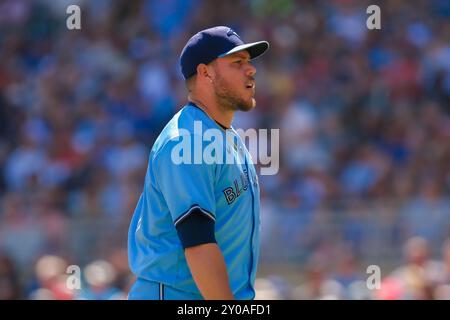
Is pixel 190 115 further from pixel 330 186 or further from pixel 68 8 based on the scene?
pixel 68 8

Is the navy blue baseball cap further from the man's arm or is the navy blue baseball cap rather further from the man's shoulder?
the man's arm

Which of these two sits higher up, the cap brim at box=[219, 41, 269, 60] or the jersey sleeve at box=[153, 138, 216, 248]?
the cap brim at box=[219, 41, 269, 60]

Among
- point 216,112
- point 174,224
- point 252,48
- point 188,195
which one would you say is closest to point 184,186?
point 188,195

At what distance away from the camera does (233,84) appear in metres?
3.95

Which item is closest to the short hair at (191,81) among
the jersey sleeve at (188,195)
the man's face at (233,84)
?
the man's face at (233,84)

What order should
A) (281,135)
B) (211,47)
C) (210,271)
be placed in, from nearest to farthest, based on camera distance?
(210,271) < (211,47) < (281,135)

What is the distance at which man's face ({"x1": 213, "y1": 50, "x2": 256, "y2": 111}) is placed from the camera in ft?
12.9

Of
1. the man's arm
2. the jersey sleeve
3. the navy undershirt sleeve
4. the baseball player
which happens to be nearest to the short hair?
the baseball player

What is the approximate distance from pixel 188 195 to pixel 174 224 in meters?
0.13

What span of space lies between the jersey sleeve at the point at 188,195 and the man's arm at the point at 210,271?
0.11ft

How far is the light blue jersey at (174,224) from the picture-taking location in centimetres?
367

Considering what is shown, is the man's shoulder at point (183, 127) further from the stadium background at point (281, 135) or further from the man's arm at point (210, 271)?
the stadium background at point (281, 135)

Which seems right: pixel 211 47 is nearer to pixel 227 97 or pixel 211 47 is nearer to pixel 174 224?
pixel 227 97

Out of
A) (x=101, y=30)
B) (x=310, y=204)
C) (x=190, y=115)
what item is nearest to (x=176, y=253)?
(x=190, y=115)
